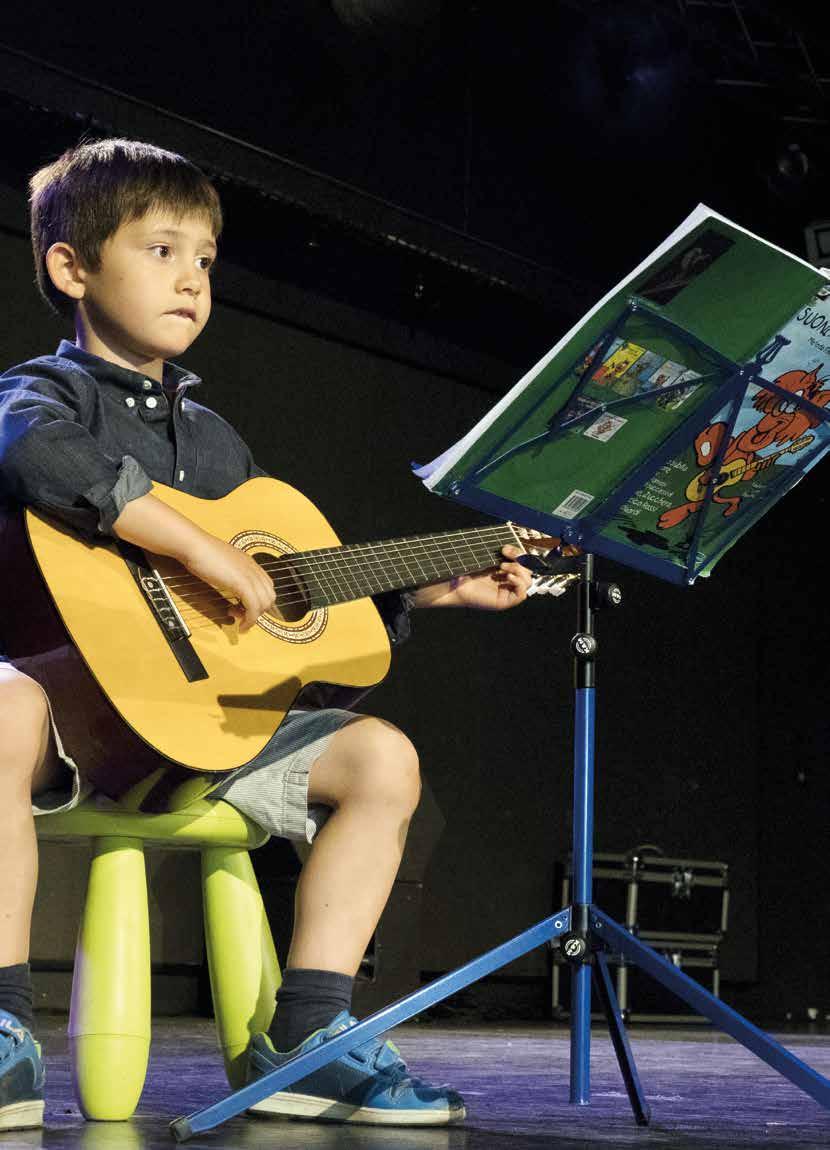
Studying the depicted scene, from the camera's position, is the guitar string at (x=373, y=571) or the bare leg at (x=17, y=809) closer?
the bare leg at (x=17, y=809)

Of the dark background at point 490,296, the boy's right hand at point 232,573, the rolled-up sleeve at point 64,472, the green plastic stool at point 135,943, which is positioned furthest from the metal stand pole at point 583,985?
the dark background at point 490,296

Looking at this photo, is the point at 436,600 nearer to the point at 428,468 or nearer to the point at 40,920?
the point at 428,468

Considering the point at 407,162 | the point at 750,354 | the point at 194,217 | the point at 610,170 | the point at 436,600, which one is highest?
the point at 610,170

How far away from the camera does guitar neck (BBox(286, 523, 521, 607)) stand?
77.3 inches

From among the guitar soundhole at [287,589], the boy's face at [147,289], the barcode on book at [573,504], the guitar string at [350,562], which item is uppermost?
the boy's face at [147,289]

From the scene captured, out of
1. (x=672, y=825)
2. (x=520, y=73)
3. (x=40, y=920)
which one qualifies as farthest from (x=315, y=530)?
(x=672, y=825)

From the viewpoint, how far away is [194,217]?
6.77 feet

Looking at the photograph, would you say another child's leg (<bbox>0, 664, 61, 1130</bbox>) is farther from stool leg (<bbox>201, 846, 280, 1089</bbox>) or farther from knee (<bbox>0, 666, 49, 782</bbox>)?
stool leg (<bbox>201, 846, 280, 1089</bbox>)

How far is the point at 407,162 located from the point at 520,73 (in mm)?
793

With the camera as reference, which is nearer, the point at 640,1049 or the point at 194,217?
the point at 194,217

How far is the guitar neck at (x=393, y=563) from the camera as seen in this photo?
1.96 metres

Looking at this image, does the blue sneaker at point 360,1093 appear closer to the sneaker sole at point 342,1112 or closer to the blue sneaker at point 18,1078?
the sneaker sole at point 342,1112

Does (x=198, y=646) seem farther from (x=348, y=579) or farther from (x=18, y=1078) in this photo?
(x=18, y=1078)

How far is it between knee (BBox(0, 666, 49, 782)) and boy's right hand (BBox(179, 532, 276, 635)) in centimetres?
24
